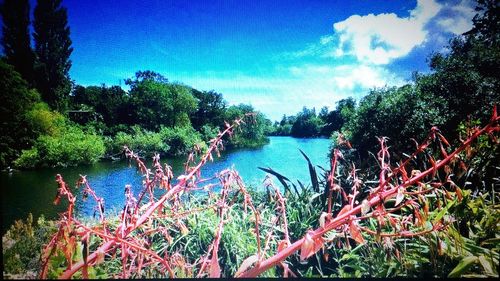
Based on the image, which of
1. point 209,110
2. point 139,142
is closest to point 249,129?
point 209,110

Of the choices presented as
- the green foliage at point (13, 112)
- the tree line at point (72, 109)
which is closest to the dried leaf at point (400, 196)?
the tree line at point (72, 109)

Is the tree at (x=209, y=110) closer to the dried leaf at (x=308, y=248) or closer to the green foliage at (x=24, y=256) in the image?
the green foliage at (x=24, y=256)

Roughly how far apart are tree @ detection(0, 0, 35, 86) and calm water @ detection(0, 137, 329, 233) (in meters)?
0.83

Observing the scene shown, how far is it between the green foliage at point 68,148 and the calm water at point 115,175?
105 millimetres

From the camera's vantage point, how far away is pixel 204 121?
8.95 ft

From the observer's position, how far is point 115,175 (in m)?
2.68

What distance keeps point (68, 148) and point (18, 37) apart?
3.40 feet

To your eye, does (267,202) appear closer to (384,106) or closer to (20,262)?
(20,262)

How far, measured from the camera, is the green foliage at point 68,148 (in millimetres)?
2517

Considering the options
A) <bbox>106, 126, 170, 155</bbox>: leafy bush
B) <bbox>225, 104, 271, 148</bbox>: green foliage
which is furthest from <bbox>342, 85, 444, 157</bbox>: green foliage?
<bbox>106, 126, 170, 155</bbox>: leafy bush

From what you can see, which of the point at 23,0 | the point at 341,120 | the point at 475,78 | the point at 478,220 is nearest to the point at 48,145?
the point at 23,0

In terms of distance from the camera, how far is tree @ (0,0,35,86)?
2.02 m

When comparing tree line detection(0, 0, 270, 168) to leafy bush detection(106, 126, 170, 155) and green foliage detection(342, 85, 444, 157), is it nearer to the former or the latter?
leafy bush detection(106, 126, 170, 155)

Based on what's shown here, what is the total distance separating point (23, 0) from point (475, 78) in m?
4.65
